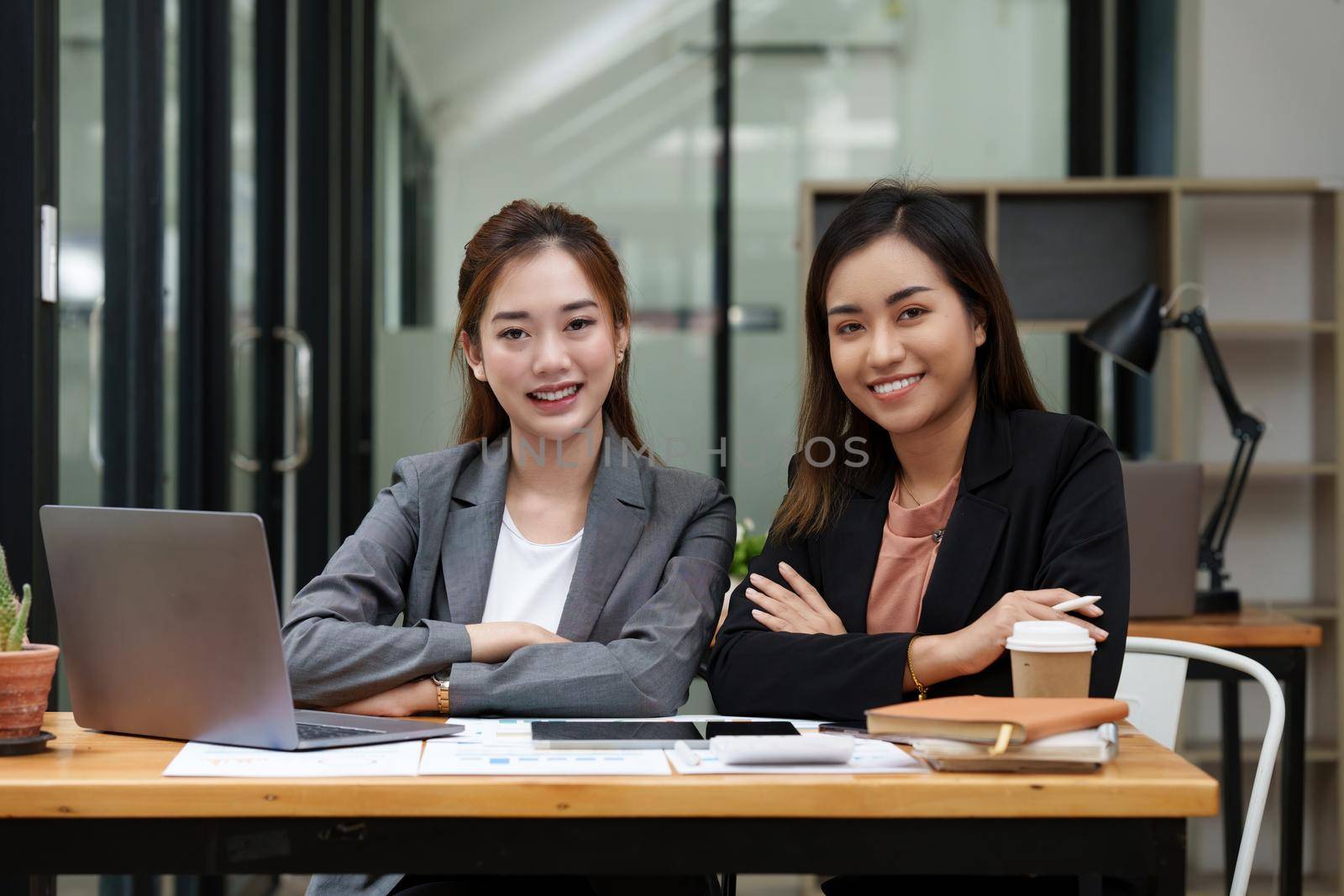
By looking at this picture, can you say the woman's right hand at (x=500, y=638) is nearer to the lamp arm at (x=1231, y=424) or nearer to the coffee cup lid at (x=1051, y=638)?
the coffee cup lid at (x=1051, y=638)

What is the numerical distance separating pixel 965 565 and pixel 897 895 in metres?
0.42

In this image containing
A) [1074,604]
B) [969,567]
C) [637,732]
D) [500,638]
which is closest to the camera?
[637,732]

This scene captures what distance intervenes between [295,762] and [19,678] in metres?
0.30

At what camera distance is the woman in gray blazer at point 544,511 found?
1.74m

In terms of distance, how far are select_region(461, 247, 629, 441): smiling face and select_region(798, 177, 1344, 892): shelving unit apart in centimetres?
212

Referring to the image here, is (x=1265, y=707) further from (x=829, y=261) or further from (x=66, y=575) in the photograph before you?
(x=66, y=575)

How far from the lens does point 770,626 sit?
176cm

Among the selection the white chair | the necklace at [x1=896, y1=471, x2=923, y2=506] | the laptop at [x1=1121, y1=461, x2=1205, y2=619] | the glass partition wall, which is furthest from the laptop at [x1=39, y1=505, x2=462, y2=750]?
the glass partition wall

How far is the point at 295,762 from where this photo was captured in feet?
4.12

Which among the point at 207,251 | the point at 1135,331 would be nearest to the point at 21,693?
the point at 207,251

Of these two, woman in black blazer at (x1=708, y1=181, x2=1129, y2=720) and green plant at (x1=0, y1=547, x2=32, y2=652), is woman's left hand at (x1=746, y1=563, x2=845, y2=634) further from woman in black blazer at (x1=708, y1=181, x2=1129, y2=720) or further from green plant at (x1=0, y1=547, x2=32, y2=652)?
green plant at (x1=0, y1=547, x2=32, y2=652)

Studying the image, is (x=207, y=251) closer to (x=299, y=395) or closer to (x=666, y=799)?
(x=299, y=395)

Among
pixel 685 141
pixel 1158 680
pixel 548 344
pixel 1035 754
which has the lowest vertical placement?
pixel 1158 680

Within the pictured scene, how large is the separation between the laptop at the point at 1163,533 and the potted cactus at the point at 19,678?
2123 millimetres
